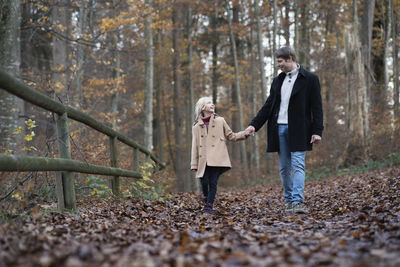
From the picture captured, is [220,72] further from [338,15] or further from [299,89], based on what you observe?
[299,89]

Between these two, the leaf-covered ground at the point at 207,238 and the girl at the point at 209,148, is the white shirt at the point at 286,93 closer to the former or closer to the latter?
the girl at the point at 209,148

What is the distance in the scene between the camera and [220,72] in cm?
2383

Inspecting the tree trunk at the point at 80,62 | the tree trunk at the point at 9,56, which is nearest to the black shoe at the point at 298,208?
the tree trunk at the point at 9,56

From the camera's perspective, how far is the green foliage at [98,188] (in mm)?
6425

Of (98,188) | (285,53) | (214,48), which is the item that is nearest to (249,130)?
(285,53)

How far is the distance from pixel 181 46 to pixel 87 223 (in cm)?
2028

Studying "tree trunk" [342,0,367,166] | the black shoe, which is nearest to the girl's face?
the black shoe

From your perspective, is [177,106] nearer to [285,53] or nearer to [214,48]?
[214,48]

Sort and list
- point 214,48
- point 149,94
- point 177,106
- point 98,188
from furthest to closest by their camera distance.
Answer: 1. point 214,48
2. point 177,106
3. point 149,94
4. point 98,188

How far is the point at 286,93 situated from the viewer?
6098 millimetres

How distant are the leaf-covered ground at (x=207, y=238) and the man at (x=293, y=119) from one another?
0.54 meters

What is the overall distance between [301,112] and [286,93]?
14.3 inches

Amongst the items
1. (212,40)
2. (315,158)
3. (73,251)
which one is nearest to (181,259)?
(73,251)

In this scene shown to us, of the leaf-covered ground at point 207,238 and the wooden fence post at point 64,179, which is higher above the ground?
the wooden fence post at point 64,179
